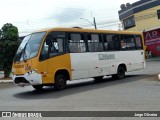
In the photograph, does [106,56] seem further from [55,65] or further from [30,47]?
[30,47]

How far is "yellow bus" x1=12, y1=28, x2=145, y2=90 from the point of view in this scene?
15.9 m

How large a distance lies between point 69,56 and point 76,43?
40.7 inches

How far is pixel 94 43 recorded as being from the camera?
19312mm

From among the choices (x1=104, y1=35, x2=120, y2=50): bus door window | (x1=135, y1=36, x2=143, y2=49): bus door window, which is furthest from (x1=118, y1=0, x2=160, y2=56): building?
(x1=104, y1=35, x2=120, y2=50): bus door window

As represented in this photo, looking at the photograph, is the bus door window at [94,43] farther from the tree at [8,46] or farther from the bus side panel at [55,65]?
the tree at [8,46]

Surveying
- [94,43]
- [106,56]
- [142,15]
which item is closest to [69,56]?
[94,43]

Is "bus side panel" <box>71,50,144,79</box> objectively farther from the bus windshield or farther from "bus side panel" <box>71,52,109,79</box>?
the bus windshield

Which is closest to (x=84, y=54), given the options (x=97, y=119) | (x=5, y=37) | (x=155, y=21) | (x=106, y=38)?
(x=106, y=38)

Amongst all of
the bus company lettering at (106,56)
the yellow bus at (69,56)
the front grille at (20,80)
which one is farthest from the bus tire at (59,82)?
the bus company lettering at (106,56)

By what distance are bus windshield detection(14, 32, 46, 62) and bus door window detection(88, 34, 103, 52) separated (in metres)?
3.41

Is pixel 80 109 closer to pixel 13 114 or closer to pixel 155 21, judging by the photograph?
pixel 13 114

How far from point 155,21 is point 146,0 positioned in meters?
3.57

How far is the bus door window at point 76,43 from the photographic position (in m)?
17.6

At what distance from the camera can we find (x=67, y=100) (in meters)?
13.0
